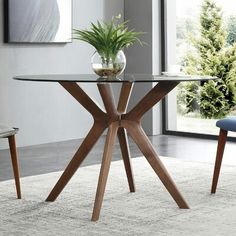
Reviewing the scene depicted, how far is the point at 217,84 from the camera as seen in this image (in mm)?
7344

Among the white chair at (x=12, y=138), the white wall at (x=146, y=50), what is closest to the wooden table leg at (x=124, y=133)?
the white chair at (x=12, y=138)

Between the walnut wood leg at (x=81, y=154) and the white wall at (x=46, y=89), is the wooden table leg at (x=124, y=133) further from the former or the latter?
the white wall at (x=46, y=89)

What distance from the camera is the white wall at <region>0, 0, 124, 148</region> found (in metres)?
6.71

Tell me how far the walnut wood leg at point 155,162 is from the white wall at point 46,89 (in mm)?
2730

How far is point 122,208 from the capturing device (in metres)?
4.09

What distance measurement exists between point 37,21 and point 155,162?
3.07 metres

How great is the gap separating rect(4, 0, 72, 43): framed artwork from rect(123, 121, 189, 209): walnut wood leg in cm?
236

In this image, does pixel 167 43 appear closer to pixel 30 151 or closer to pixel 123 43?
pixel 30 151

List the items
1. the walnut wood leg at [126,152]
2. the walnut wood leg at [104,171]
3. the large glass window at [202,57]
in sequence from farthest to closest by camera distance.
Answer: the large glass window at [202,57] < the walnut wood leg at [126,152] < the walnut wood leg at [104,171]

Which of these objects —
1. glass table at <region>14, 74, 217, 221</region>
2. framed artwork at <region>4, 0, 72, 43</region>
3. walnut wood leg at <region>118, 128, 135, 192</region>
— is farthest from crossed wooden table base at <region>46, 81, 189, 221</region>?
framed artwork at <region>4, 0, 72, 43</region>

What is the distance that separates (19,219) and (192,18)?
13.9 ft

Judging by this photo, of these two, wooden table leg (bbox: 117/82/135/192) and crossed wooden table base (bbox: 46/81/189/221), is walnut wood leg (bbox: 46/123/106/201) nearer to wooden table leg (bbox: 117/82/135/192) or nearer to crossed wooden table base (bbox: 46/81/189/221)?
crossed wooden table base (bbox: 46/81/189/221)

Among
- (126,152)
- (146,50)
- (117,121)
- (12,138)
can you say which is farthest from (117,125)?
(146,50)

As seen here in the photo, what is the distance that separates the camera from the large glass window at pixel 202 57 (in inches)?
284
